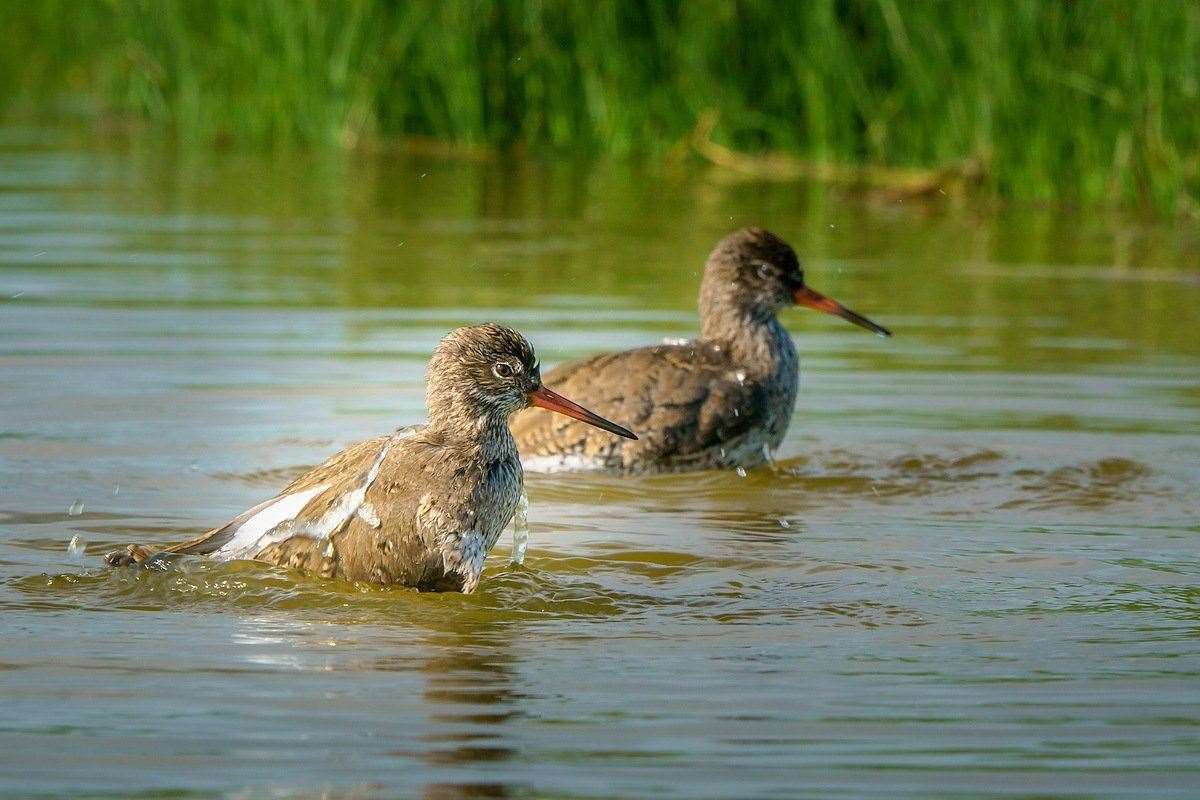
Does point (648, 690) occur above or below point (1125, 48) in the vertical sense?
below

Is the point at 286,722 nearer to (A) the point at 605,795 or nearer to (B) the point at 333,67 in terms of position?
(A) the point at 605,795

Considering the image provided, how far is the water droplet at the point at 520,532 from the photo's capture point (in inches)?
306

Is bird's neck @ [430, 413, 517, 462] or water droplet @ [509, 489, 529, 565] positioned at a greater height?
bird's neck @ [430, 413, 517, 462]

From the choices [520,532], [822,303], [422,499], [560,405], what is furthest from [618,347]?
[422,499]

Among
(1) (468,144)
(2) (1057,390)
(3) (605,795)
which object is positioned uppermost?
(1) (468,144)

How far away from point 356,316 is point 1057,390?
417cm

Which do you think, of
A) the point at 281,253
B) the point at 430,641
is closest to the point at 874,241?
the point at 281,253

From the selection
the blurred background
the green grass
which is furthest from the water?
the green grass

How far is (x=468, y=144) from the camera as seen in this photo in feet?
72.1

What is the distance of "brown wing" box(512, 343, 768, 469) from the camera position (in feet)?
32.1

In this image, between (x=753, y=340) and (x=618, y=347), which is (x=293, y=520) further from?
(x=618, y=347)

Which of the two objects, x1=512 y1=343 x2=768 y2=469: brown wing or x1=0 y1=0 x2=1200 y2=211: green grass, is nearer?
x1=512 y1=343 x2=768 y2=469: brown wing

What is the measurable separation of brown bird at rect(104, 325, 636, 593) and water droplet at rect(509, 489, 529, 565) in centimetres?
25

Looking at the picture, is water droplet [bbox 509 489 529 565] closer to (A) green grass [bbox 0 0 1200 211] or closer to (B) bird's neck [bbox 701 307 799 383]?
(B) bird's neck [bbox 701 307 799 383]
